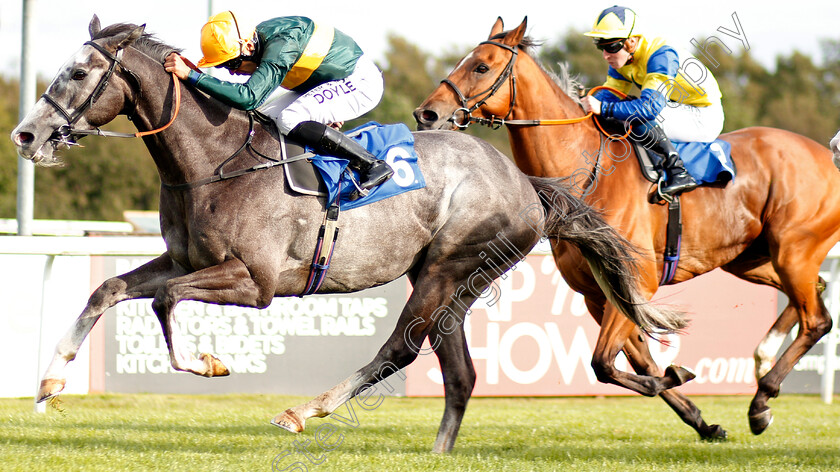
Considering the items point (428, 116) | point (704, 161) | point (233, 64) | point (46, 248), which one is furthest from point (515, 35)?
point (46, 248)

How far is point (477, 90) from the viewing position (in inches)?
197

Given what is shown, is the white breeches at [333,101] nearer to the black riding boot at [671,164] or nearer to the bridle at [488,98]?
the bridle at [488,98]

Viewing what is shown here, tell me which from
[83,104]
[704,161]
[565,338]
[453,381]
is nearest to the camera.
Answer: [83,104]

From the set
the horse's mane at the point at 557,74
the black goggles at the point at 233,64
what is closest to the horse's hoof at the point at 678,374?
the horse's mane at the point at 557,74

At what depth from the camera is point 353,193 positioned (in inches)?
162

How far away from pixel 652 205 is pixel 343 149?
1981 mm

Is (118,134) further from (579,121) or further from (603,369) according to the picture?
(603,369)

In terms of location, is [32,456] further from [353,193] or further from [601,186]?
[601,186]

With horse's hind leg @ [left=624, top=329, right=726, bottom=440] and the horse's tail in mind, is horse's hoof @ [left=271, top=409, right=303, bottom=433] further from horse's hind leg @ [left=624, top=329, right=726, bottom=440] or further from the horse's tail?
horse's hind leg @ [left=624, top=329, right=726, bottom=440]

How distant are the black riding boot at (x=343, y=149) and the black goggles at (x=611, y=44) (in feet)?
5.65

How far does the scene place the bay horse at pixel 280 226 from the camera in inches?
148

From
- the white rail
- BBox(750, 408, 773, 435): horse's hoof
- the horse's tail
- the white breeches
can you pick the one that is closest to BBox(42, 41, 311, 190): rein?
the white breeches

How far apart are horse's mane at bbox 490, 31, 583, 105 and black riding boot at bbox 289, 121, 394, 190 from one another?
1.48 meters

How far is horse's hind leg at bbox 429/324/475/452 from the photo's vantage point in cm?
459
